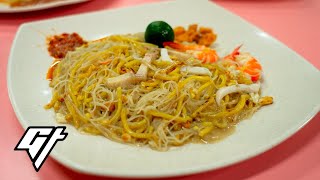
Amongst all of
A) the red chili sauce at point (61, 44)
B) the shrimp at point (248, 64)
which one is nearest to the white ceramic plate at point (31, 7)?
the red chili sauce at point (61, 44)

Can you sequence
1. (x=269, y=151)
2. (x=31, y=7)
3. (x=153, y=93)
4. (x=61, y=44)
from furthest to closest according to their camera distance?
1. (x=31, y=7)
2. (x=61, y=44)
3. (x=153, y=93)
4. (x=269, y=151)

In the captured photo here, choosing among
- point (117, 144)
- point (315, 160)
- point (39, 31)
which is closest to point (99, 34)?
point (39, 31)

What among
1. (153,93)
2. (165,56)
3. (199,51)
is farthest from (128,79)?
(199,51)

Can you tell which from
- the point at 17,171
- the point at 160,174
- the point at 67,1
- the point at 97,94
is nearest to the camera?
the point at 160,174

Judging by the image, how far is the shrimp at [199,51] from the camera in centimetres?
199

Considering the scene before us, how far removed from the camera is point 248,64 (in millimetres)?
1953

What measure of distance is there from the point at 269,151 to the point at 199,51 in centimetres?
67

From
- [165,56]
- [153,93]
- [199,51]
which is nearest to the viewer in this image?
[153,93]

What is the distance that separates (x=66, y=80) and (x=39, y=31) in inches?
21.3

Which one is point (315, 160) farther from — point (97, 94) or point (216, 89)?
point (97, 94)

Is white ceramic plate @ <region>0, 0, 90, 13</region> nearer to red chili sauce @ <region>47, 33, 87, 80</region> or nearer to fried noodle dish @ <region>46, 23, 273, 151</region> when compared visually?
red chili sauce @ <region>47, 33, 87, 80</region>

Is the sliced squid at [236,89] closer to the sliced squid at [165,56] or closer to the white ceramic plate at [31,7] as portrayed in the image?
the sliced squid at [165,56]

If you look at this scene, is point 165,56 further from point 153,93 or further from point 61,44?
point 61,44

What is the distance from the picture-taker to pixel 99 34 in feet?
7.57
